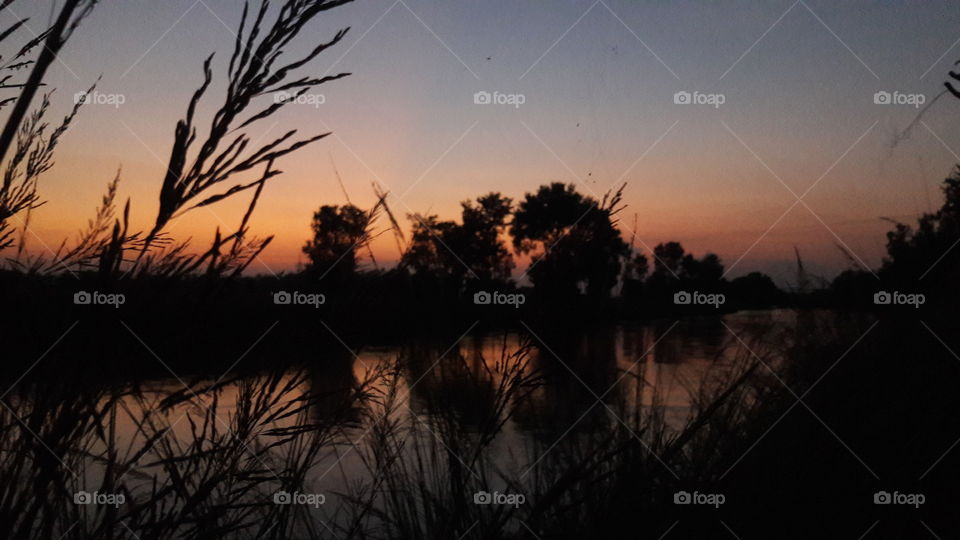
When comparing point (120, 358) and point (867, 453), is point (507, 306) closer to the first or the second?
point (120, 358)

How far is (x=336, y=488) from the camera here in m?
5.20

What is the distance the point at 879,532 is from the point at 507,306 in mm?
2592

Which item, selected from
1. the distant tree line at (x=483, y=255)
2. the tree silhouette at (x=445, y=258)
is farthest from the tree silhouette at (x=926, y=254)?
the tree silhouette at (x=445, y=258)

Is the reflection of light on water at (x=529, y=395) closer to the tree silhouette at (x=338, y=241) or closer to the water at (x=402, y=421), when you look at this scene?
the water at (x=402, y=421)

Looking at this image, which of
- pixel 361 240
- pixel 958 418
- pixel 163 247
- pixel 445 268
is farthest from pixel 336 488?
pixel 163 247

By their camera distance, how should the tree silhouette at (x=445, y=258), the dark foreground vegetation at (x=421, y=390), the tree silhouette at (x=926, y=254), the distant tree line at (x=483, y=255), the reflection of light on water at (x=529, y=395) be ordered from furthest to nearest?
the tree silhouette at (x=926, y=254) → the reflection of light on water at (x=529, y=395) → the tree silhouette at (x=445, y=258) → the distant tree line at (x=483, y=255) → the dark foreground vegetation at (x=421, y=390)

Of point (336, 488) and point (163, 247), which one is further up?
point (163, 247)

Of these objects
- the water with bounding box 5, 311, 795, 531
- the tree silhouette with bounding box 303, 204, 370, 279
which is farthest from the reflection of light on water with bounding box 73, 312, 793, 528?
the tree silhouette with bounding box 303, 204, 370, 279

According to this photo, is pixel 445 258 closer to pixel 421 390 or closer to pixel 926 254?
pixel 421 390

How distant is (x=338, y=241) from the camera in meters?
2.32

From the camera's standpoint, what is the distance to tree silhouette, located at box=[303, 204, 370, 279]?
6.90ft

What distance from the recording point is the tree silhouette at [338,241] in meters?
2.10

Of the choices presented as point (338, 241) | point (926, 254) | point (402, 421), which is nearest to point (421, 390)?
point (402, 421)

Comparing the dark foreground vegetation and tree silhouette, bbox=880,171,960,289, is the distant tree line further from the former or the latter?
tree silhouette, bbox=880,171,960,289
